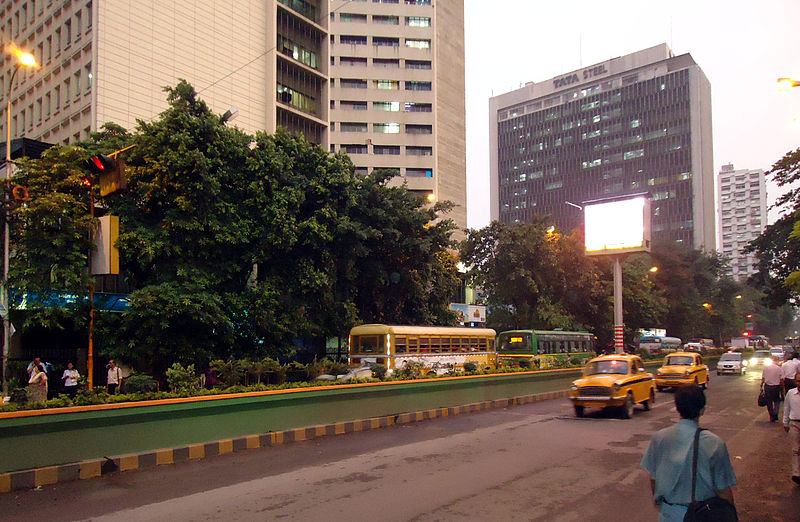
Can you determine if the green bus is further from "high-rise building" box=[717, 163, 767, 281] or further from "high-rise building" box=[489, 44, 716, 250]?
"high-rise building" box=[717, 163, 767, 281]

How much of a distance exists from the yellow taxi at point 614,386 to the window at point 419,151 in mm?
57251

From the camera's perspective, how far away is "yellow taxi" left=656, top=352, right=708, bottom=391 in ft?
78.8

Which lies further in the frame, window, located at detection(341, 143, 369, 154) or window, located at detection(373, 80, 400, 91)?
window, located at detection(373, 80, 400, 91)

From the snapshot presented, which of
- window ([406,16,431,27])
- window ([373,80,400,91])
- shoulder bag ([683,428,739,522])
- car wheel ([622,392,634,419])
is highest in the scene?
window ([406,16,431,27])

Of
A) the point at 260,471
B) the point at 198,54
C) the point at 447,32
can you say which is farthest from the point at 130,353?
the point at 447,32

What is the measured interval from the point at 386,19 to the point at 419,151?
1700 centimetres

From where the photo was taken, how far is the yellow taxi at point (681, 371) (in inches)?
945

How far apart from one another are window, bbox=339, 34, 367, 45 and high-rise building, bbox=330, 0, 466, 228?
0.12 meters

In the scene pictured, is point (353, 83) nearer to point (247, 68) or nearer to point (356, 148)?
point (356, 148)

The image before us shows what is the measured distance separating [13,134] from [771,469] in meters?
53.7

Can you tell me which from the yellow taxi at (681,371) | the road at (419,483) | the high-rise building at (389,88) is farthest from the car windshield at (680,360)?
the high-rise building at (389,88)

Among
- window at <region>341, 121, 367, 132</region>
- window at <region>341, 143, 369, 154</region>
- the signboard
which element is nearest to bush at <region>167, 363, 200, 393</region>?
the signboard

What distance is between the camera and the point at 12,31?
48281 mm

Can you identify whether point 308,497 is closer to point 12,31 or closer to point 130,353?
point 130,353
